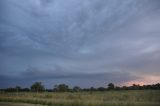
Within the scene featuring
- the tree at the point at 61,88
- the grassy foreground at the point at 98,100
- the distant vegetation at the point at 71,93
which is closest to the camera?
the grassy foreground at the point at 98,100

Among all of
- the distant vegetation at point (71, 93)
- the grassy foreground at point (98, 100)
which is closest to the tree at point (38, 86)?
the distant vegetation at point (71, 93)

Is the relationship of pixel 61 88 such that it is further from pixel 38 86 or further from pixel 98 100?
pixel 98 100

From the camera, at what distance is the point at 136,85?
120188 mm

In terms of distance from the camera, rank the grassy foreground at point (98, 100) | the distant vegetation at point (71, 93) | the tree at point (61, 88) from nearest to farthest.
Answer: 1. the grassy foreground at point (98, 100)
2. the distant vegetation at point (71, 93)
3. the tree at point (61, 88)

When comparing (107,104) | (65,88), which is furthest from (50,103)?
(65,88)

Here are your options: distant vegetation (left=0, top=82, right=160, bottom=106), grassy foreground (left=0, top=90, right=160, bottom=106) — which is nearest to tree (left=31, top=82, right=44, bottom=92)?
distant vegetation (left=0, top=82, right=160, bottom=106)

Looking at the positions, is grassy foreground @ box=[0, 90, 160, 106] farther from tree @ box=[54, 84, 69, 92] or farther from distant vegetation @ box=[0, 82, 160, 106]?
tree @ box=[54, 84, 69, 92]

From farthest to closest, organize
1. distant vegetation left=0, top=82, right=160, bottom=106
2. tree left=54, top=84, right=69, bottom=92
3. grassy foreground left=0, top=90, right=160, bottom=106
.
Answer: tree left=54, top=84, right=69, bottom=92 < distant vegetation left=0, top=82, right=160, bottom=106 < grassy foreground left=0, top=90, right=160, bottom=106

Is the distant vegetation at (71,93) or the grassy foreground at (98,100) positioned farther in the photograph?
the distant vegetation at (71,93)

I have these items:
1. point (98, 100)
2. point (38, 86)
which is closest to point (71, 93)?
point (98, 100)

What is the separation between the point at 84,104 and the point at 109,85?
89.5m

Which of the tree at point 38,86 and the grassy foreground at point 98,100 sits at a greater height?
the tree at point 38,86

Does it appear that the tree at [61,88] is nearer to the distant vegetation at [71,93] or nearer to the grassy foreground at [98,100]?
the distant vegetation at [71,93]

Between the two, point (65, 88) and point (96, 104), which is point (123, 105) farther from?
point (65, 88)
